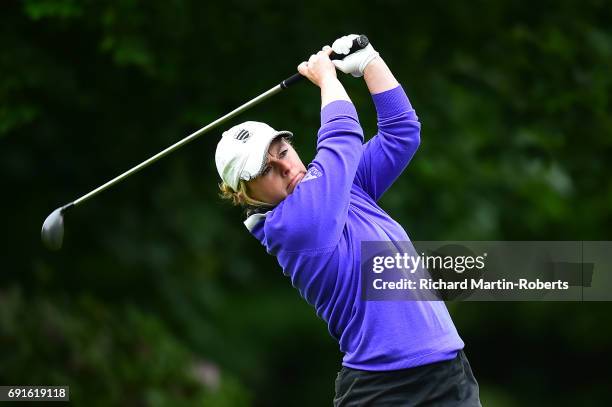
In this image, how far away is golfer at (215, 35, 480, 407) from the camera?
3.81 metres

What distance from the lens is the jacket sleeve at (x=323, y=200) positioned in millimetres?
3770

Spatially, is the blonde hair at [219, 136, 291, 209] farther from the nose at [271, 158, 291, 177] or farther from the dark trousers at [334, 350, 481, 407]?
the dark trousers at [334, 350, 481, 407]

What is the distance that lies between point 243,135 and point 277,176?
0.19 metres

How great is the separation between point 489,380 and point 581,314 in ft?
6.92

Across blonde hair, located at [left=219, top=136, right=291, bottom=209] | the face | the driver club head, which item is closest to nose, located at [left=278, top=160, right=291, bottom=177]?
the face

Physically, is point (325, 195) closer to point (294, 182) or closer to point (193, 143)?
point (294, 182)

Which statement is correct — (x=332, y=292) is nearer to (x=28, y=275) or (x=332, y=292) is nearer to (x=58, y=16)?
(x=58, y=16)

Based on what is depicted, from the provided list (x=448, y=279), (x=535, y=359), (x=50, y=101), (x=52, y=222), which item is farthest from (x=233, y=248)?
(x=535, y=359)

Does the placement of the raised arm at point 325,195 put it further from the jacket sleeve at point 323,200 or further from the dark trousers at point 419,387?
the dark trousers at point 419,387

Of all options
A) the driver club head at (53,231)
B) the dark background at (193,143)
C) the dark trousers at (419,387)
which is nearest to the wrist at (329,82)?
the dark trousers at (419,387)

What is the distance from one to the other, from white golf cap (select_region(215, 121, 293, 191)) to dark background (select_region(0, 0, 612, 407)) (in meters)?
2.96

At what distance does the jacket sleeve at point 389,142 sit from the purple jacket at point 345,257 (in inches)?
9.3

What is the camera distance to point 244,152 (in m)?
3.94

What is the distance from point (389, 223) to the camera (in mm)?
4031
